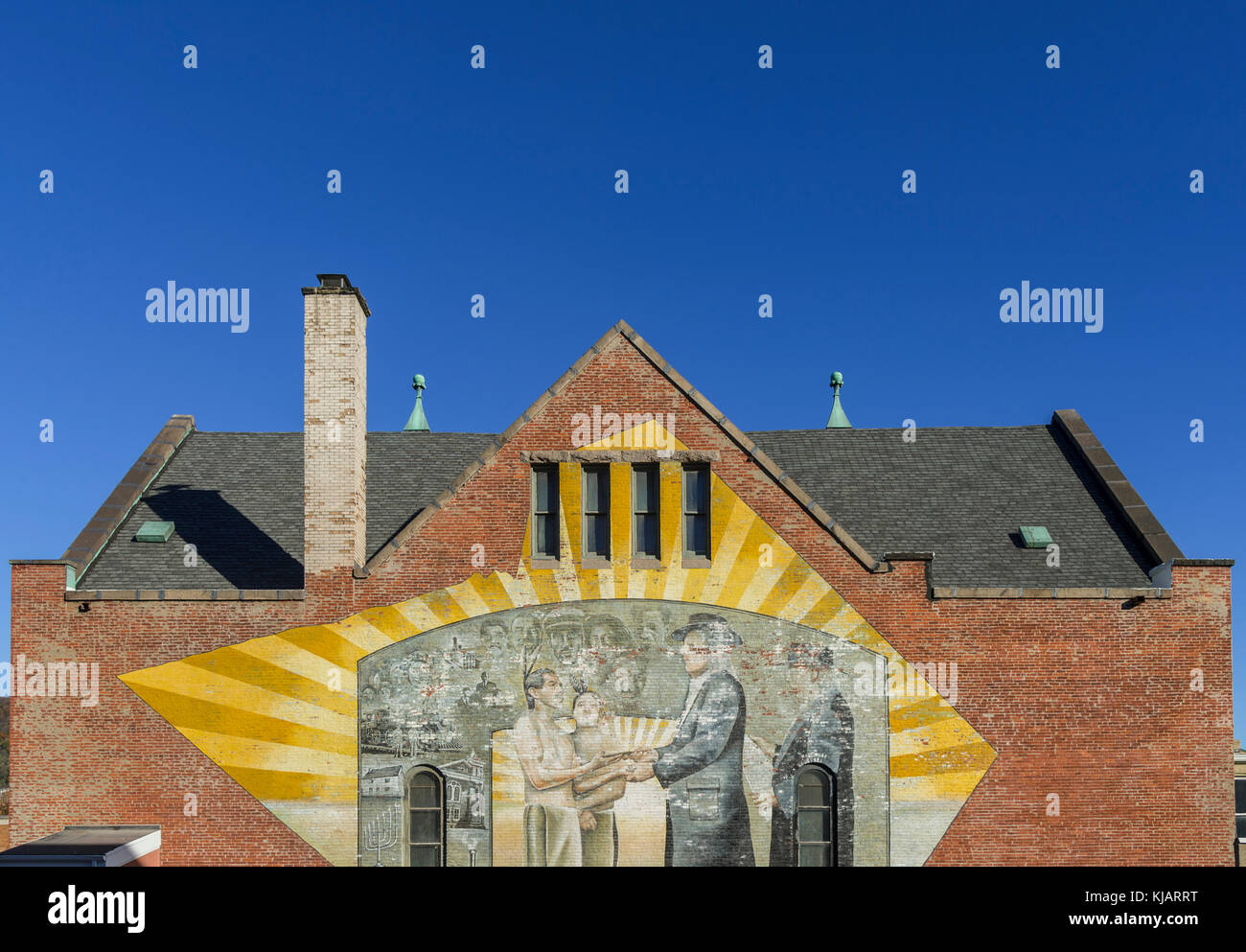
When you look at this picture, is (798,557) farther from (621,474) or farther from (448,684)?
(448,684)

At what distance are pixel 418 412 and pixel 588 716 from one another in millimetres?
18371

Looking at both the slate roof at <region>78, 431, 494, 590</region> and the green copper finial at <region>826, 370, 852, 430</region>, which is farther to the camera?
the green copper finial at <region>826, 370, 852, 430</region>

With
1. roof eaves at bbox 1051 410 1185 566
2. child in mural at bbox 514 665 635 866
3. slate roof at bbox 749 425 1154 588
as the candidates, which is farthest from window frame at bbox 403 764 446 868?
roof eaves at bbox 1051 410 1185 566

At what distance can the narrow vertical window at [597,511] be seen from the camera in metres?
17.4

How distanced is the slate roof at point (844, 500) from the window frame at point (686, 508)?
420 centimetres

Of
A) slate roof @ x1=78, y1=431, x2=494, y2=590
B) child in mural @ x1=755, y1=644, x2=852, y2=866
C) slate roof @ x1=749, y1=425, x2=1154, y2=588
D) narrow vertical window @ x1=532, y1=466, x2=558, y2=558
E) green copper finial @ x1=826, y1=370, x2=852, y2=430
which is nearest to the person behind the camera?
child in mural @ x1=755, y1=644, x2=852, y2=866

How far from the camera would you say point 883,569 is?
55.9 feet

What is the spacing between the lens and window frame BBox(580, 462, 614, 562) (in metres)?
17.3

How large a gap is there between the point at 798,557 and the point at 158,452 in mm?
15507

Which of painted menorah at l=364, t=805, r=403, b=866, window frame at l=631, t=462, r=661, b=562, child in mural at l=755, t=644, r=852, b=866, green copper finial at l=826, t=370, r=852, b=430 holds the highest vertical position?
green copper finial at l=826, t=370, r=852, b=430

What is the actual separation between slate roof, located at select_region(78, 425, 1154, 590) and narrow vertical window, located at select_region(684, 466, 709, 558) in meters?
4.21

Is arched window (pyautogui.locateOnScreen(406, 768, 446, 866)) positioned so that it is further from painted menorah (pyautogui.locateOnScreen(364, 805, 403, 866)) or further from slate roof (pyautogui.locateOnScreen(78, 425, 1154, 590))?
slate roof (pyautogui.locateOnScreen(78, 425, 1154, 590))
